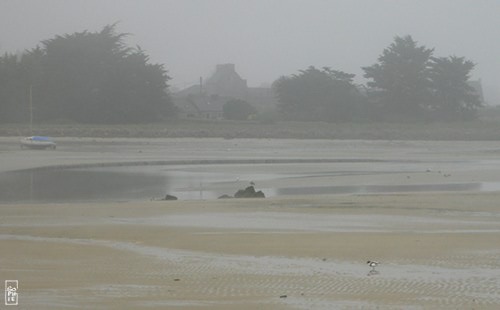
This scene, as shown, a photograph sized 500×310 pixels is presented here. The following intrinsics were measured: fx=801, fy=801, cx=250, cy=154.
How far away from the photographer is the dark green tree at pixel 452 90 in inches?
2422

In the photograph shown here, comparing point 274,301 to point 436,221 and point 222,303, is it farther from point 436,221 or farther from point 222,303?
point 436,221

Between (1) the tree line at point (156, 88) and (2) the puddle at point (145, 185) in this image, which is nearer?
(2) the puddle at point (145, 185)

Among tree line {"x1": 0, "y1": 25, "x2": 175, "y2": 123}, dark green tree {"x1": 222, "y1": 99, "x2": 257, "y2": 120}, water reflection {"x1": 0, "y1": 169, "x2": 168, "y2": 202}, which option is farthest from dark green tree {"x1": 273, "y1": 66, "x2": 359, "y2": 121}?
water reflection {"x1": 0, "y1": 169, "x2": 168, "y2": 202}

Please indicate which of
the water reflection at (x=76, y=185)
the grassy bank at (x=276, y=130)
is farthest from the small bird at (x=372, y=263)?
the grassy bank at (x=276, y=130)

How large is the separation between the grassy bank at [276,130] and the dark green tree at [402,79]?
3.00 m

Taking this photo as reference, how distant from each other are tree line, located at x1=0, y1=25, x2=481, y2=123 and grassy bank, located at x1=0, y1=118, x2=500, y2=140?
2516 millimetres

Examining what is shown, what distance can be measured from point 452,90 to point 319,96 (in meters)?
10.7

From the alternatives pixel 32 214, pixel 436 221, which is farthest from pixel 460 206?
pixel 32 214

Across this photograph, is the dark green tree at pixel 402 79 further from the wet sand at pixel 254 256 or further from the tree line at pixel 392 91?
the wet sand at pixel 254 256

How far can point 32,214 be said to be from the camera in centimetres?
1334

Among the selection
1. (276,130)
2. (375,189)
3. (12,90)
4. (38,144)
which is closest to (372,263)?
(375,189)

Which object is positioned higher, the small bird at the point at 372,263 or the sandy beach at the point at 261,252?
the small bird at the point at 372,263

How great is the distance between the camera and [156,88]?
56.5 meters

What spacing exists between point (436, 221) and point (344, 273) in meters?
4.74
